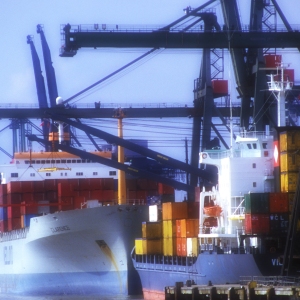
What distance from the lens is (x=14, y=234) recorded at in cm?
6569

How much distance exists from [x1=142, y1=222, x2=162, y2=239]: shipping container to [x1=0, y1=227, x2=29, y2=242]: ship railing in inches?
518

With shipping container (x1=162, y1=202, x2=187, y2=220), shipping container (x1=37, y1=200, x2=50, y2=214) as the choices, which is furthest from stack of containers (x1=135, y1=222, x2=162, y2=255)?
shipping container (x1=37, y1=200, x2=50, y2=214)

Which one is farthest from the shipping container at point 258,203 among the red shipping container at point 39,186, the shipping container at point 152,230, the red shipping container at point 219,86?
the red shipping container at point 39,186

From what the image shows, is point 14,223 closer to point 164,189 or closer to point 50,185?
point 50,185

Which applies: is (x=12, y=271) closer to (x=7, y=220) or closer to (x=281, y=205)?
(x=7, y=220)

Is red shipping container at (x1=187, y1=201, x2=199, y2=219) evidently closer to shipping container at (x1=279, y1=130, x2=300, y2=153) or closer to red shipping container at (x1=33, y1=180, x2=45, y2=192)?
→ shipping container at (x1=279, y1=130, x2=300, y2=153)

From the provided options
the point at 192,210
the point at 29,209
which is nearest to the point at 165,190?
the point at 29,209

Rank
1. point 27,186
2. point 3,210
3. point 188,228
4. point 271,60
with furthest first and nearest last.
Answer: point 3,210 < point 27,186 < point 271,60 < point 188,228

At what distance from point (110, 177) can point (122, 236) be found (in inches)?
472

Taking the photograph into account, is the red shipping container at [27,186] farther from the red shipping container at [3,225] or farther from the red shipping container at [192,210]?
the red shipping container at [192,210]

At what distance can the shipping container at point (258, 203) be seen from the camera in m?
41.8

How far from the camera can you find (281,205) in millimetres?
41812

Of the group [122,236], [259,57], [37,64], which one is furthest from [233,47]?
[37,64]

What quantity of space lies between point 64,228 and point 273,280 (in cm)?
2009
